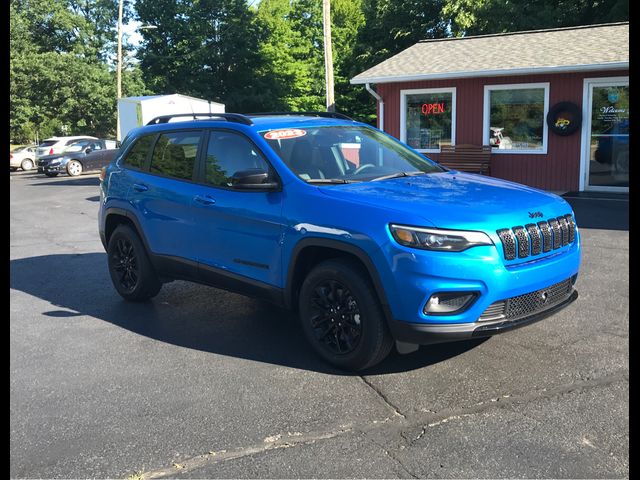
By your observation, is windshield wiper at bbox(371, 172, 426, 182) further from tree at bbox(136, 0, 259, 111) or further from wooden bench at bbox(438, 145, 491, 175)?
tree at bbox(136, 0, 259, 111)

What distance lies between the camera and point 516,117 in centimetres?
1464

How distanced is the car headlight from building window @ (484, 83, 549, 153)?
458 inches

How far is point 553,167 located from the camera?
46.8ft

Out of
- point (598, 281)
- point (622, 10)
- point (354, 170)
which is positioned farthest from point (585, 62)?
point (622, 10)

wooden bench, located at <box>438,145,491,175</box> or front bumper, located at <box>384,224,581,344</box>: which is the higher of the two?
wooden bench, located at <box>438,145,491,175</box>

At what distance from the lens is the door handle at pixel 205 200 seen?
4.99 meters

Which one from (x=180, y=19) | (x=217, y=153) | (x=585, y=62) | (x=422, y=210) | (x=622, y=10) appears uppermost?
(x=180, y=19)

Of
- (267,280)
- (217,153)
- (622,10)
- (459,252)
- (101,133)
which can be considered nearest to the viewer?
(459,252)

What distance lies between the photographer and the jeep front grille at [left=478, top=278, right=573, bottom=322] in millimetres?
3834

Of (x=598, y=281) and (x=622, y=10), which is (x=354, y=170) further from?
(x=622, y=10)

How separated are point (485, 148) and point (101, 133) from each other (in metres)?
31.3

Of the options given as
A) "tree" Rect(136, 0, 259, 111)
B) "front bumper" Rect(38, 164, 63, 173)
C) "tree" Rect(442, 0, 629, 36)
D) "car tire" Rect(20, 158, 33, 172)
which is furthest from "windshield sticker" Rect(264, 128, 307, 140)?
"tree" Rect(136, 0, 259, 111)

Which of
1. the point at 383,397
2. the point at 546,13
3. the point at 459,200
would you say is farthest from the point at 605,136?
the point at 546,13

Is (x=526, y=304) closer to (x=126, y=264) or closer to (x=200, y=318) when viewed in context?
(x=200, y=318)
